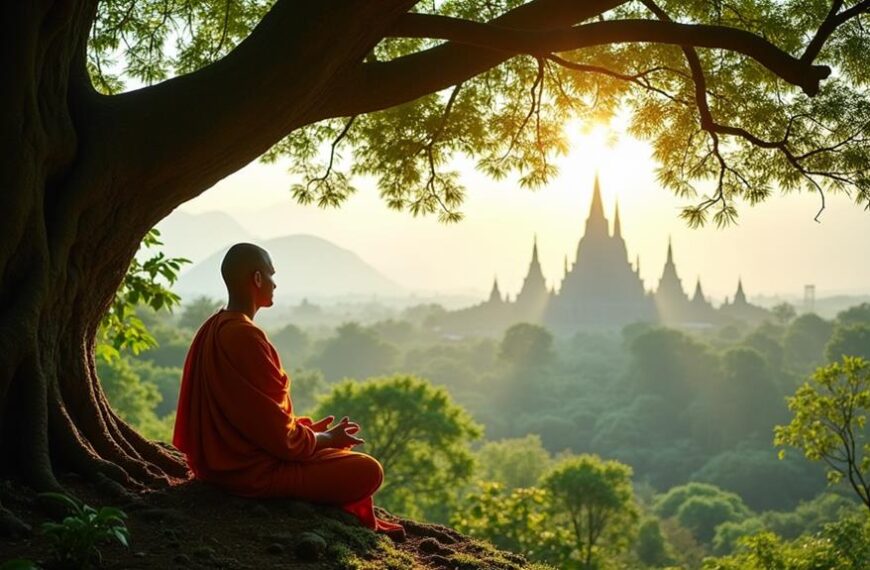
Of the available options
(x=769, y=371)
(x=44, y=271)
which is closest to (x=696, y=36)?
(x=44, y=271)

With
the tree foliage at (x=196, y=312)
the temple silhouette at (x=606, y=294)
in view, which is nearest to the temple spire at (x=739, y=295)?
the temple silhouette at (x=606, y=294)

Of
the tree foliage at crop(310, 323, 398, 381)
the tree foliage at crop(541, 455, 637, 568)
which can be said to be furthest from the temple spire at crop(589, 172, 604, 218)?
the tree foliage at crop(541, 455, 637, 568)

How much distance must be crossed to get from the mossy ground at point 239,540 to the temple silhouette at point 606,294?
87016mm

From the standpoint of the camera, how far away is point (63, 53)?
4.34m

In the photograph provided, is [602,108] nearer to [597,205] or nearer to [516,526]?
[516,526]

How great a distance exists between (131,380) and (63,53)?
2696 centimetres

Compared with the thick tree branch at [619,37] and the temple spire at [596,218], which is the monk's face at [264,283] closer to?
the thick tree branch at [619,37]

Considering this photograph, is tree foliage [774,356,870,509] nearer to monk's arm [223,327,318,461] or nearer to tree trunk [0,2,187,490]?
monk's arm [223,327,318,461]

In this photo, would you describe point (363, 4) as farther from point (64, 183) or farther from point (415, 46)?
point (415, 46)

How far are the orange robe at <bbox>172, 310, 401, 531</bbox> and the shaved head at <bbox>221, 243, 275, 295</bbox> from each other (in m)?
0.15

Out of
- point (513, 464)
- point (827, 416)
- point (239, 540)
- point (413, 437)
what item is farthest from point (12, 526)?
point (513, 464)

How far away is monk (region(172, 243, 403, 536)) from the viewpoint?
169 inches

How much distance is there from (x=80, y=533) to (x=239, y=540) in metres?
0.96

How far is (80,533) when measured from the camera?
3105mm
